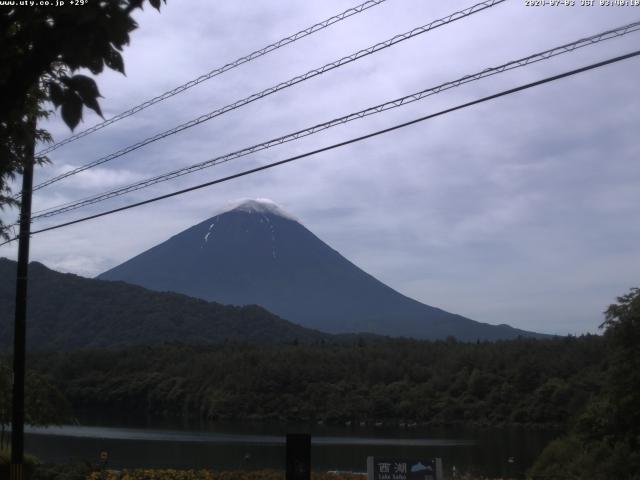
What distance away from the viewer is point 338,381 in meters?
84.9

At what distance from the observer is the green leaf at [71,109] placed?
4070 mm

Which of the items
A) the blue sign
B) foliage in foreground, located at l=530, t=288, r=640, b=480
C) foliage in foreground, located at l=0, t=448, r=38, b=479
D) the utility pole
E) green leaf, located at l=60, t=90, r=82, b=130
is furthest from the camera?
foliage in foreground, located at l=530, t=288, r=640, b=480

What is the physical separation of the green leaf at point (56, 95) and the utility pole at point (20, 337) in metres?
11.3

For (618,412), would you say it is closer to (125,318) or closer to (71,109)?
(71,109)

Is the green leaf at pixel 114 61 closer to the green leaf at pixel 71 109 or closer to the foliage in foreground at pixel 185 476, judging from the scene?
the green leaf at pixel 71 109

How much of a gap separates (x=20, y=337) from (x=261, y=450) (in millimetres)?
27602

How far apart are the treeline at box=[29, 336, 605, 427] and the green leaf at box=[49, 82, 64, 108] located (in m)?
63.8

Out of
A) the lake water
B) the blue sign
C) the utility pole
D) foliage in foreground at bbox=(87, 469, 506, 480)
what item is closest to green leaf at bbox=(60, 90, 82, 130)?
the blue sign

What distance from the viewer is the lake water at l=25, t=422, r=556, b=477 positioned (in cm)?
3297

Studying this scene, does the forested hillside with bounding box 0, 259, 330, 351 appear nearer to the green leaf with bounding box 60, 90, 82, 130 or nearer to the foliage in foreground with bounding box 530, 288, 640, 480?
the foliage in foreground with bounding box 530, 288, 640, 480

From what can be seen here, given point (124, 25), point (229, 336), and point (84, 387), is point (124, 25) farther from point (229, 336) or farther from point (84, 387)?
point (229, 336)

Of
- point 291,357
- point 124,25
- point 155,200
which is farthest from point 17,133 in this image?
point 291,357

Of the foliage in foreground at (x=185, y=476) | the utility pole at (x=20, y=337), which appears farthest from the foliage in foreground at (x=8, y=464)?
the utility pole at (x=20, y=337)

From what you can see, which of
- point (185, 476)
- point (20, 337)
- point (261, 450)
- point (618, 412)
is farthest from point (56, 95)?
point (261, 450)
